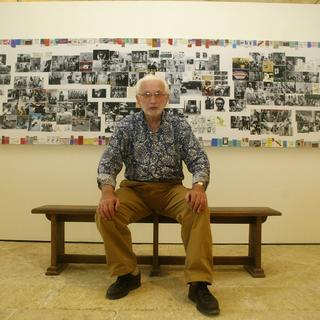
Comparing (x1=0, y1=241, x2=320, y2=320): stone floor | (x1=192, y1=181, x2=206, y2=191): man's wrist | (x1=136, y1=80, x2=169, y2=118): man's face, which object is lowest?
(x1=0, y1=241, x2=320, y2=320): stone floor

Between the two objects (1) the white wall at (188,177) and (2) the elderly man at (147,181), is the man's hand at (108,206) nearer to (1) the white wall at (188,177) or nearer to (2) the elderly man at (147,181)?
(2) the elderly man at (147,181)

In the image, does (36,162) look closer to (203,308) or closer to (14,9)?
(14,9)

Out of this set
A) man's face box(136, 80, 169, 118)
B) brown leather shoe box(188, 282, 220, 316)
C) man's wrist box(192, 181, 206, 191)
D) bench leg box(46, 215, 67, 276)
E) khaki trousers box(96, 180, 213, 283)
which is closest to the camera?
brown leather shoe box(188, 282, 220, 316)

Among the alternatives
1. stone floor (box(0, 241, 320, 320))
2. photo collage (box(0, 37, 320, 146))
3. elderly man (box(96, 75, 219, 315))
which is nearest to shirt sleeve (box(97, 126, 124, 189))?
elderly man (box(96, 75, 219, 315))

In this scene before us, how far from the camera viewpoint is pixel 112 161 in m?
2.16

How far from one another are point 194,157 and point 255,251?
0.83m

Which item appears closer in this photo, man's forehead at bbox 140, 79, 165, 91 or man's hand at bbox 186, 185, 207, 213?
man's hand at bbox 186, 185, 207, 213

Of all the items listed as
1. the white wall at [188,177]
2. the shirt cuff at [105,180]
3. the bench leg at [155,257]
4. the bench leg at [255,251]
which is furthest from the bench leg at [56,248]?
the bench leg at [255,251]

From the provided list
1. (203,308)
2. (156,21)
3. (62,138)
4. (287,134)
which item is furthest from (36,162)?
(287,134)

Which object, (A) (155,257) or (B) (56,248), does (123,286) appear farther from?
(B) (56,248)

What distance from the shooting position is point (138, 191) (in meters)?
2.21

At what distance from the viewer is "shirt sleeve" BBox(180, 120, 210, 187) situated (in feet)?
6.68

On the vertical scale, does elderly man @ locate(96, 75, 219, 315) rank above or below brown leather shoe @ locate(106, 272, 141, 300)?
above

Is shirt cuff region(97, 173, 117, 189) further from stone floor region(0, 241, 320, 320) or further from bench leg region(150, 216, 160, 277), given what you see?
stone floor region(0, 241, 320, 320)
